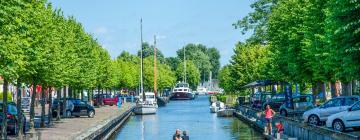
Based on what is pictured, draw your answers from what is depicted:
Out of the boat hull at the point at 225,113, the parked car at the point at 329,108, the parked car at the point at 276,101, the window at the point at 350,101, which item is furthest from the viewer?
the boat hull at the point at 225,113

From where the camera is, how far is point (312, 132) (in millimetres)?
28172

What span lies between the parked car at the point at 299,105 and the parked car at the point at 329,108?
1187 centimetres

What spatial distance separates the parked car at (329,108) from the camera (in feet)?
115

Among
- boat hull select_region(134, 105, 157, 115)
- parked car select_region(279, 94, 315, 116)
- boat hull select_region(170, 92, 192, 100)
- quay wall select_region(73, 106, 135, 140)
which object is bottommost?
quay wall select_region(73, 106, 135, 140)

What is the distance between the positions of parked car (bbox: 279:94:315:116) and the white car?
17.9 meters

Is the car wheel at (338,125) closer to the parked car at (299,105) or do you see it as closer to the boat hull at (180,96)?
the parked car at (299,105)

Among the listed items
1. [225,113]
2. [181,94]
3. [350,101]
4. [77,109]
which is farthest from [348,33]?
[181,94]

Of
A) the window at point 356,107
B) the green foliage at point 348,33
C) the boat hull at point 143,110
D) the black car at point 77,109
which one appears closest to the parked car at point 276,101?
the black car at point 77,109

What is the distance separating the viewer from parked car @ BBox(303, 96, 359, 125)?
35188 millimetres

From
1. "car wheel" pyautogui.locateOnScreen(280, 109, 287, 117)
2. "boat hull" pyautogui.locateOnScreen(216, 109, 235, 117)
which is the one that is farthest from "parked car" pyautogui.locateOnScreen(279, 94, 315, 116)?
"boat hull" pyautogui.locateOnScreen(216, 109, 235, 117)

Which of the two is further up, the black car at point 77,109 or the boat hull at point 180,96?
the boat hull at point 180,96

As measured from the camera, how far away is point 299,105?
49.0 meters

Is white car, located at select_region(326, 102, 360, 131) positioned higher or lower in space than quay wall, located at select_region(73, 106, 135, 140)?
higher

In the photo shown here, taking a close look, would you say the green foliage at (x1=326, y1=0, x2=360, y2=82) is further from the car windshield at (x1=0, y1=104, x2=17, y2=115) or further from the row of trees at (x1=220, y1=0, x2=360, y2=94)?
the car windshield at (x1=0, y1=104, x2=17, y2=115)
